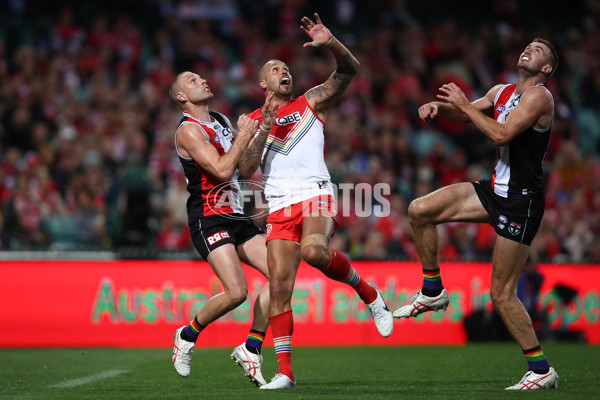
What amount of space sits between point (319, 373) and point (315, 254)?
2.21m

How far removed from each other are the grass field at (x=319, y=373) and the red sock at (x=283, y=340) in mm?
252

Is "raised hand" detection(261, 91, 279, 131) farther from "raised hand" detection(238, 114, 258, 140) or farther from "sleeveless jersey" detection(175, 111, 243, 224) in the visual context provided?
"sleeveless jersey" detection(175, 111, 243, 224)

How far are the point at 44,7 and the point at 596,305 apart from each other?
1389cm

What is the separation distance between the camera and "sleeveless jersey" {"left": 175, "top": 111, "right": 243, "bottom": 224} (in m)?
8.38

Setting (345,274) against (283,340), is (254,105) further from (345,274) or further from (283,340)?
(283,340)

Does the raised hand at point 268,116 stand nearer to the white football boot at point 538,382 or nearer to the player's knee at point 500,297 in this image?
the player's knee at point 500,297

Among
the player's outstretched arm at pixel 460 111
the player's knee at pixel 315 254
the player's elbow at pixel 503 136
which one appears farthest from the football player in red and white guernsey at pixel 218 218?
the player's elbow at pixel 503 136

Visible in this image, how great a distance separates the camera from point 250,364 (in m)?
7.95

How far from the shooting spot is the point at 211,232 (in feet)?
27.1

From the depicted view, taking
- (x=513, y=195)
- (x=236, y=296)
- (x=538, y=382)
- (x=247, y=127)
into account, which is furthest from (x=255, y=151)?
(x=538, y=382)

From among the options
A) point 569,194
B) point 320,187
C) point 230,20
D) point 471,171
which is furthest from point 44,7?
point 320,187

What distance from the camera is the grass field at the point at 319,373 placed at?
24.1 ft

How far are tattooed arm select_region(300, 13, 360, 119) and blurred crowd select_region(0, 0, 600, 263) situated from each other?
5710 millimetres

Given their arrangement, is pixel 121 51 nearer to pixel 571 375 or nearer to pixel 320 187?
pixel 320 187
